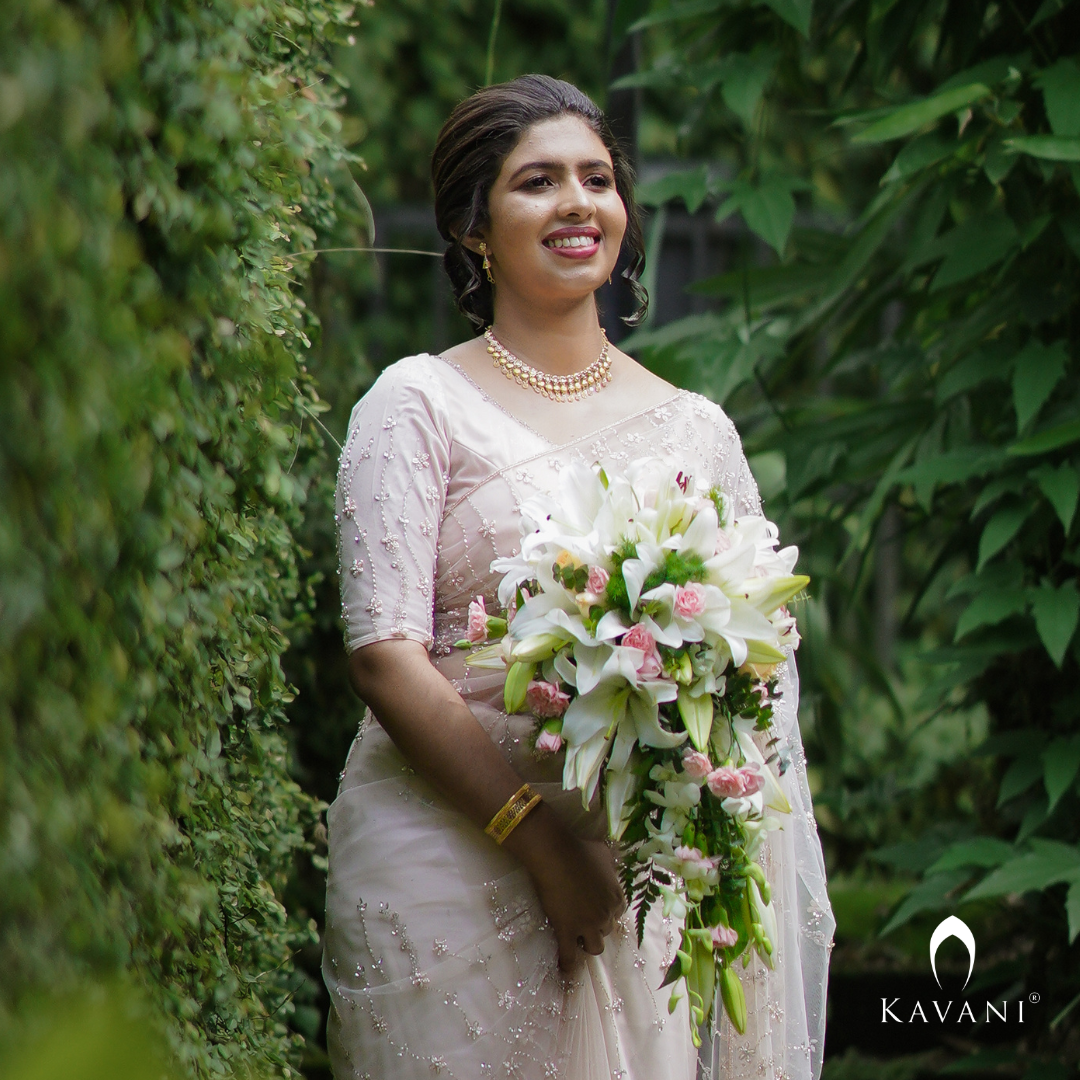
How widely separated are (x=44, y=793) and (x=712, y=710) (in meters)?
1.03

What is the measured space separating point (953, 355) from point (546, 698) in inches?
69.5

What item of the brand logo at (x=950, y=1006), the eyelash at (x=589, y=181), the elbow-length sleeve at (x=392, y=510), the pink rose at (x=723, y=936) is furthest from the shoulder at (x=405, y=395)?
the brand logo at (x=950, y=1006)

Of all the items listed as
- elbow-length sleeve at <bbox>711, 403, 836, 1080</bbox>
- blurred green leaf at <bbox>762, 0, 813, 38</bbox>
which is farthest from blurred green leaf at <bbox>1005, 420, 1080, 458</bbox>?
blurred green leaf at <bbox>762, 0, 813, 38</bbox>

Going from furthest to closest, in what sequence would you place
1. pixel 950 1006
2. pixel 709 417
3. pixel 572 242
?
pixel 950 1006, pixel 709 417, pixel 572 242

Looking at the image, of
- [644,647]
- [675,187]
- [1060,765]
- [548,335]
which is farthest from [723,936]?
[675,187]

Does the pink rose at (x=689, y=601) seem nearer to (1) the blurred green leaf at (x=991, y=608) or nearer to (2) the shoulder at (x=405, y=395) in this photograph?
(2) the shoulder at (x=405, y=395)

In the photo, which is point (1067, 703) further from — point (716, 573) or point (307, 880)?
point (307, 880)

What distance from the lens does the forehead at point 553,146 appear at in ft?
7.65

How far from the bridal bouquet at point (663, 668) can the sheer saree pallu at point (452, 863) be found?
0.19 meters

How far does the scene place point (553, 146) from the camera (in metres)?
2.34

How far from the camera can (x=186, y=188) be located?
1.60m

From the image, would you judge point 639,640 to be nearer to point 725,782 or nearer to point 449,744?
point 725,782

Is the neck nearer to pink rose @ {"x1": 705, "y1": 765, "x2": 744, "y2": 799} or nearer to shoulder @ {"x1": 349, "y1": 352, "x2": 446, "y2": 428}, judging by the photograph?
shoulder @ {"x1": 349, "y1": 352, "x2": 446, "y2": 428}

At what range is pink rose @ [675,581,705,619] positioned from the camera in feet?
6.14
